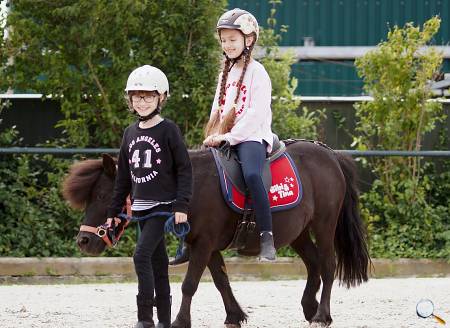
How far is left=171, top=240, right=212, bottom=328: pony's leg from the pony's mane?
2.51 ft

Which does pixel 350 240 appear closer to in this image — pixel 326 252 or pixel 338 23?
pixel 326 252

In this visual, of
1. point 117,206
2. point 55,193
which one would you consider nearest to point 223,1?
point 55,193

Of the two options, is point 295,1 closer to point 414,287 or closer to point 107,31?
point 107,31

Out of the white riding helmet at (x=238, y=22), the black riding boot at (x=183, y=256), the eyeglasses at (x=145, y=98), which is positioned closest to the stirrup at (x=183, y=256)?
the black riding boot at (x=183, y=256)

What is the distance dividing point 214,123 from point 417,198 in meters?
5.91

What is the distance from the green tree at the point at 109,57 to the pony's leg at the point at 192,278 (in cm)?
564

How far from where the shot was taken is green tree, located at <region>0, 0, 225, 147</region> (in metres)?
12.4

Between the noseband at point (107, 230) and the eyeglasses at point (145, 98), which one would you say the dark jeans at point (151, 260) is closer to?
the noseband at point (107, 230)

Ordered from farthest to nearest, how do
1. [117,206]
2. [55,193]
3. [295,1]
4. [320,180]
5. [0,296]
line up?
[295,1] → [55,193] → [0,296] → [320,180] → [117,206]

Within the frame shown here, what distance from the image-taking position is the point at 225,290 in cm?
738

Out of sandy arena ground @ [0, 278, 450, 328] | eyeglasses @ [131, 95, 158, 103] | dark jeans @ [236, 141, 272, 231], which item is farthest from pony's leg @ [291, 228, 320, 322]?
eyeglasses @ [131, 95, 158, 103]

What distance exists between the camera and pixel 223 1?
504 inches

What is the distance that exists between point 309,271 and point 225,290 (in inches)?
31.5

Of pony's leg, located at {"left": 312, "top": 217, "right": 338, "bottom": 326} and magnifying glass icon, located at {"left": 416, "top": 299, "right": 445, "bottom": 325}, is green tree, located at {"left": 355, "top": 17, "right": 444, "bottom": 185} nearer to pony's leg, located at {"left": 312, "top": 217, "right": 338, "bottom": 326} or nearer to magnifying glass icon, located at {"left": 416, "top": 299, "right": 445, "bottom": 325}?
pony's leg, located at {"left": 312, "top": 217, "right": 338, "bottom": 326}
